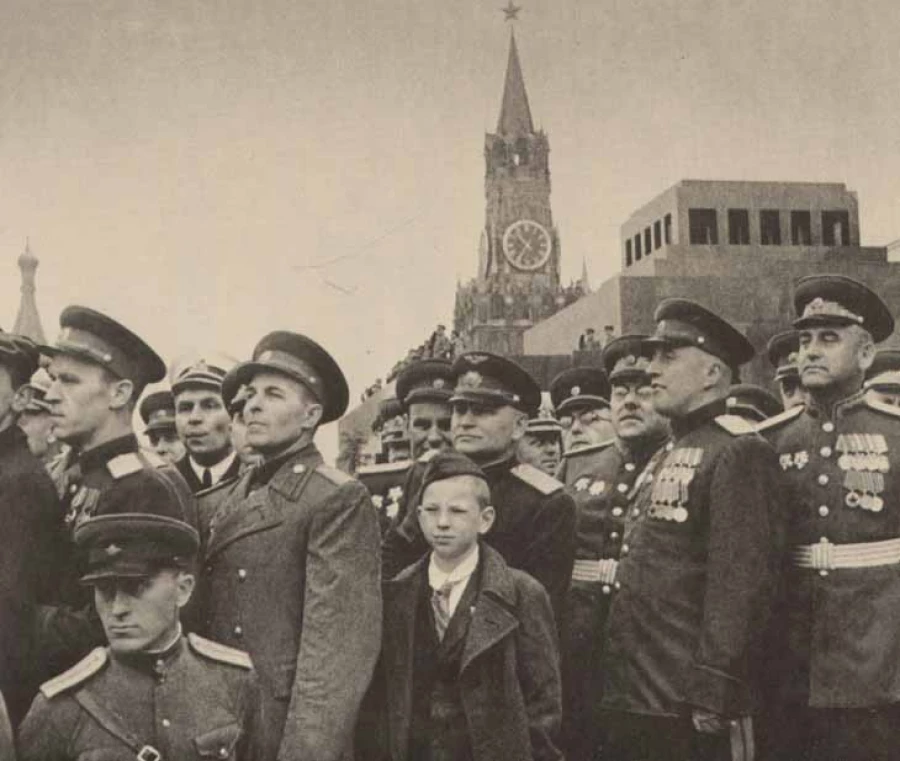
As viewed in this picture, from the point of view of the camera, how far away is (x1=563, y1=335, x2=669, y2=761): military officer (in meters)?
5.41

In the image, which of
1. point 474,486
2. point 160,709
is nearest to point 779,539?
point 474,486

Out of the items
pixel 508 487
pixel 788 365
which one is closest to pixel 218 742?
pixel 508 487

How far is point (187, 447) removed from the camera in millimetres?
6168

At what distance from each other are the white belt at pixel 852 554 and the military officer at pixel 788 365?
7.22ft

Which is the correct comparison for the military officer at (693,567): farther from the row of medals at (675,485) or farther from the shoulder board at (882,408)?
the shoulder board at (882,408)

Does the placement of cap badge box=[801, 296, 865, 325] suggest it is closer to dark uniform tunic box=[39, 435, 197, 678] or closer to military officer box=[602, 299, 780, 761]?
military officer box=[602, 299, 780, 761]

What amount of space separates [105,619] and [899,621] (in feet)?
9.37

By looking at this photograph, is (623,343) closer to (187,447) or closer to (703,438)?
(703,438)

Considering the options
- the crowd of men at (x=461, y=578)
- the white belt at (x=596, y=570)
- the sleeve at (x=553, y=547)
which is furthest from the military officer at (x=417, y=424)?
the sleeve at (x=553, y=547)

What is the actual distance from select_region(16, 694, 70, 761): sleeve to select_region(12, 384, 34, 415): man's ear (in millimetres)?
Result: 1129

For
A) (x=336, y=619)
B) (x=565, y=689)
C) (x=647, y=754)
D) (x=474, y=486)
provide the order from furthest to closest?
(x=565, y=689), (x=647, y=754), (x=474, y=486), (x=336, y=619)

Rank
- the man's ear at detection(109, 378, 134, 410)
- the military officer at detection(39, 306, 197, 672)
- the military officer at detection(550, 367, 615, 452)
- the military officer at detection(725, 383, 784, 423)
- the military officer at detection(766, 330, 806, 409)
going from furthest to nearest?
1. the military officer at detection(550, 367, 615, 452)
2. the military officer at detection(725, 383, 784, 423)
3. the military officer at detection(766, 330, 806, 409)
4. the man's ear at detection(109, 378, 134, 410)
5. the military officer at detection(39, 306, 197, 672)

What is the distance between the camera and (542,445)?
7.77m

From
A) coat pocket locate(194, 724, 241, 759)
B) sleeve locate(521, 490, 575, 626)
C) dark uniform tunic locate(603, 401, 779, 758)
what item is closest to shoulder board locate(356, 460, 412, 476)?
sleeve locate(521, 490, 575, 626)
